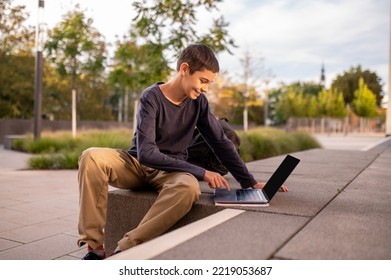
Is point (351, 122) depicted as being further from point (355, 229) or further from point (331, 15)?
point (355, 229)

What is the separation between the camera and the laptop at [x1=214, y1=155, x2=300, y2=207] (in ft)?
7.86

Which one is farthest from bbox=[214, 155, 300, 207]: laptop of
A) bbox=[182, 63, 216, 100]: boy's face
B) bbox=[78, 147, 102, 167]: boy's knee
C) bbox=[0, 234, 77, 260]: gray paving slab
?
bbox=[0, 234, 77, 260]: gray paving slab

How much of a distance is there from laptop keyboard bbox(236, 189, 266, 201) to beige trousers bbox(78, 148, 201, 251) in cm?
29

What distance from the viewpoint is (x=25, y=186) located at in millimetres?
5652

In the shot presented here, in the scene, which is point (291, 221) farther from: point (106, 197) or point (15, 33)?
point (15, 33)

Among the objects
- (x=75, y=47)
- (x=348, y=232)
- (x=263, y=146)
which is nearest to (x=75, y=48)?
(x=75, y=47)

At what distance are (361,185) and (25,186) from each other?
438 cm

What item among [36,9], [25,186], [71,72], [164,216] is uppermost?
[36,9]

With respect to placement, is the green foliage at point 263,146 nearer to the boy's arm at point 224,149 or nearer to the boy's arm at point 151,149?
the boy's arm at point 224,149

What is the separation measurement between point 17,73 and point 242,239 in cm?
2117

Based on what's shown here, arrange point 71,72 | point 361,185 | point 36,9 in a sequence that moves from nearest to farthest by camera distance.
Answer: point 361,185 → point 36,9 → point 71,72

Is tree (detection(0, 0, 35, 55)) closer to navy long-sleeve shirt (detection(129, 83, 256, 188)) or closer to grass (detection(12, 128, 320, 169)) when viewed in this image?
grass (detection(12, 128, 320, 169))

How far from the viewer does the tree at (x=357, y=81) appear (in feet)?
54.2
